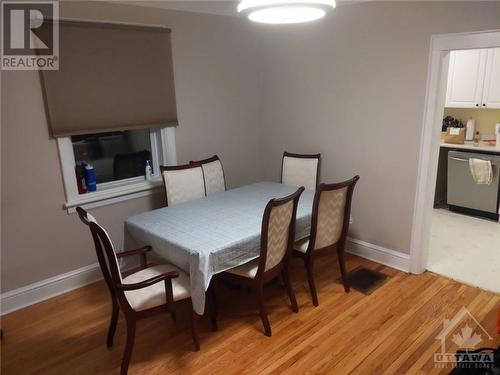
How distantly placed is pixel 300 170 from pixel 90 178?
78.1 inches

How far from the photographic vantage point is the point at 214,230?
8.02ft

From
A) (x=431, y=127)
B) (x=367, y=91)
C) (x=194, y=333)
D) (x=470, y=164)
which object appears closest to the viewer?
(x=194, y=333)

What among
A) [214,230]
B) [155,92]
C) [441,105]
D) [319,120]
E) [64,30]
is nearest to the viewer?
[214,230]

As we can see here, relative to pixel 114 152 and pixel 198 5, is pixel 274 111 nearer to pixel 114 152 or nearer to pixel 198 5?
pixel 198 5

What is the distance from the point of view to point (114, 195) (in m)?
3.18

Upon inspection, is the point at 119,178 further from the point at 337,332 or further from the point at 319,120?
the point at 337,332

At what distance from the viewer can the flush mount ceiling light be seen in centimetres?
185

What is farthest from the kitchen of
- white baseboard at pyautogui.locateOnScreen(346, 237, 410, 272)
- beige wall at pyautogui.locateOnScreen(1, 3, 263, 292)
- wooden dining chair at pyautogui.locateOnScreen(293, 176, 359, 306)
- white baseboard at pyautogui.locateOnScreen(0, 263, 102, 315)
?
white baseboard at pyautogui.locateOnScreen(0, 263, 102, 315)

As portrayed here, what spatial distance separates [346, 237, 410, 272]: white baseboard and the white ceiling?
219cm

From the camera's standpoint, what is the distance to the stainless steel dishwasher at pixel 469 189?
4137 millimetres

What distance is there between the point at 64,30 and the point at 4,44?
0.40 metres

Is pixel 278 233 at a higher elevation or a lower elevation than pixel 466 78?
lower

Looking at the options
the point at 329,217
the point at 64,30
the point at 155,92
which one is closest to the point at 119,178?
the point at 155,92

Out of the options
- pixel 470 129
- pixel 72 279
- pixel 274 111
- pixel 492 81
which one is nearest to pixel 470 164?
pixel 470 129
